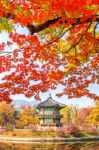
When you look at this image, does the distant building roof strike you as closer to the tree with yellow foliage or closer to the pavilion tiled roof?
the pavilion tiled roof

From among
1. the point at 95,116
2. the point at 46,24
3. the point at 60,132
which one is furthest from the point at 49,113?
the point at 46,24

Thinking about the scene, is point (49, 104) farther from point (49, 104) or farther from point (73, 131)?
point (73, 131)

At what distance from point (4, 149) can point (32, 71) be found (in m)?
30.1

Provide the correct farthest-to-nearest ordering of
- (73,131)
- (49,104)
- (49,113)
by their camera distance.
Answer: (49,104), (49,113), (73,131)

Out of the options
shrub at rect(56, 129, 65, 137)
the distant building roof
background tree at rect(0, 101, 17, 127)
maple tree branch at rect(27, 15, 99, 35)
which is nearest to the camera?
maple tree branch at rect(27, 15, 99, 35)

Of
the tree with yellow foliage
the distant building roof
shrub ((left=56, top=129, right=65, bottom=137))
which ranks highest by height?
the distant building roof

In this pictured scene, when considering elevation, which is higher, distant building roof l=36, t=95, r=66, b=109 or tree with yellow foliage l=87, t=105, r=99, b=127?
distant building roof l=36, t=95, r=66, b=109

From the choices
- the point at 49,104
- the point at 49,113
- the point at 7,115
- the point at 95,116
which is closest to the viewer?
the point at 95,116

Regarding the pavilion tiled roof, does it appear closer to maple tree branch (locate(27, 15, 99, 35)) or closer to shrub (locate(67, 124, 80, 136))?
shrub (locate(67, 124, 80, 136))

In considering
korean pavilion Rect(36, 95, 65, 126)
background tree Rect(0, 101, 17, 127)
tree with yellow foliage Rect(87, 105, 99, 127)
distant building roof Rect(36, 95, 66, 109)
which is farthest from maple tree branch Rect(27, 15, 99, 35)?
distant building roof Rect(36, 95, 66, 109)

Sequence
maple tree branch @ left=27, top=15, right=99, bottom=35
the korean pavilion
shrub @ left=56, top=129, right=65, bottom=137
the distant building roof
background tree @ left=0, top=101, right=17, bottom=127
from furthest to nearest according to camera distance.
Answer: the distant building roof
the korean pavilion
background tree @ left=0, top=101, right=17, bottom=127
shrub @ left=56, top=129, right=65, bottom=137
maple tree branch @ left=27, top=15, right=99, bottom=35

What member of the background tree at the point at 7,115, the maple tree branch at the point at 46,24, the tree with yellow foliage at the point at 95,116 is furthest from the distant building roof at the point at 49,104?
the maple tree branch at the point at 46,24

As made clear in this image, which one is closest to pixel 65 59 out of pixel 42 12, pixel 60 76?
pixel 60 76

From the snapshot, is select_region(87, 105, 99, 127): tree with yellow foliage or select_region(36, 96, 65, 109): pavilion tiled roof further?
select_region(36, 96, 65, 109): pavilion tiled roof
